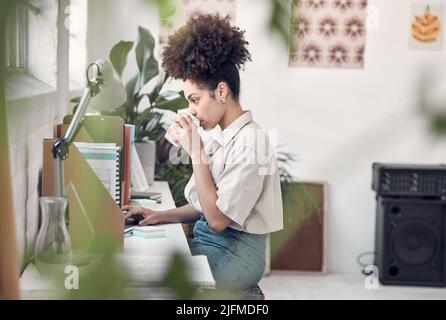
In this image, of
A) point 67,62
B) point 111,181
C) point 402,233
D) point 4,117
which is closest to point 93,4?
point 4,117

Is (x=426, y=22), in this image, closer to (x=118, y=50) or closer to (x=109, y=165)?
(x=118, y=50)

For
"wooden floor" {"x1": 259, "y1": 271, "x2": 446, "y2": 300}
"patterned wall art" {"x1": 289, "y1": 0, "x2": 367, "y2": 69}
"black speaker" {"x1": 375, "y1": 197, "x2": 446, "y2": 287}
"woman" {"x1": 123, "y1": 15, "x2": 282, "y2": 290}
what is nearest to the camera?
"patterned wall art" {"x1": 289, "y1": 0, "x2": 367, "y2": 69}

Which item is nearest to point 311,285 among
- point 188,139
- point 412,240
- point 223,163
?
point 412,240

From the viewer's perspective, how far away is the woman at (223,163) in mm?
285

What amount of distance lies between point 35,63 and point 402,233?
2944mm

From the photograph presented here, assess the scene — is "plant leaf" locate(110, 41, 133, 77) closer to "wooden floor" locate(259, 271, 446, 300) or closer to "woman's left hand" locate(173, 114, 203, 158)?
"woman's left hand" locate(173, 114, 203, 158)

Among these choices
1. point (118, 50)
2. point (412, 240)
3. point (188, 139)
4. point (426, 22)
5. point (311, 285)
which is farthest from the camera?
point (412, 240)

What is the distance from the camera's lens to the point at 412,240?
3.03m

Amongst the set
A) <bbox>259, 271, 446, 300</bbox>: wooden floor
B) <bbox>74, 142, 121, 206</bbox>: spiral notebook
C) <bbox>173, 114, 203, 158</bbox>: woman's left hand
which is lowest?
<bbox>259, 271, 446, 300</bbox>: wooden floor

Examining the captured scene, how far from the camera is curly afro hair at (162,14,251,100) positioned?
0.69ft

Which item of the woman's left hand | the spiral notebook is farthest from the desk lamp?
the spiral notebook

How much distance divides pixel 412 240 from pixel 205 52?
2.88 m

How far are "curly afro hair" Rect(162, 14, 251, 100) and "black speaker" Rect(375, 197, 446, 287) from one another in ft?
8.59
